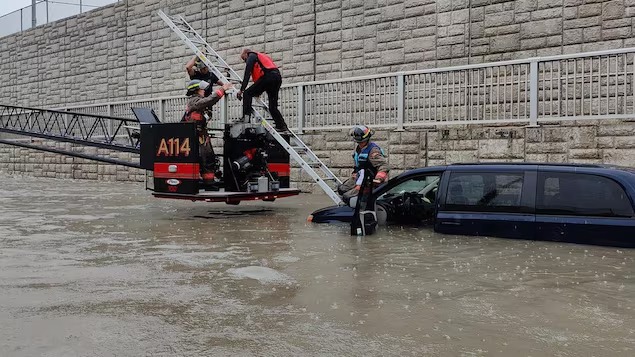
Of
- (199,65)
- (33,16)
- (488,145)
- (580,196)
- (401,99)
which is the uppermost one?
(33,16)

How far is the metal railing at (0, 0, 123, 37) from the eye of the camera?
90.6 feet

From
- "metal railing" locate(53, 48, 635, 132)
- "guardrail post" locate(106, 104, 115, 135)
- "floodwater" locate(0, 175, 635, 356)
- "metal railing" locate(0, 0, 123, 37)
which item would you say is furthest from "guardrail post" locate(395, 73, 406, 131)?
"metal railing" locate(0, 0, 123, 37)

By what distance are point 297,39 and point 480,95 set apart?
25.7ft

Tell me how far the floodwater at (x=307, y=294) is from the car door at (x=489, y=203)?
20cm

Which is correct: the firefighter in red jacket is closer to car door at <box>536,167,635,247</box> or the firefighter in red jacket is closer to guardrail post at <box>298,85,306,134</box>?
guardrail post at <box>298,85,306,134</box>

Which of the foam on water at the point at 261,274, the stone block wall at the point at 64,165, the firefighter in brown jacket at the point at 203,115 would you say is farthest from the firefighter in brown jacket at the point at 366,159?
the stone block wall at the point at 64,165

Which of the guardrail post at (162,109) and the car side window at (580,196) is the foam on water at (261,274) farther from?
the guardrail post at (162,109)

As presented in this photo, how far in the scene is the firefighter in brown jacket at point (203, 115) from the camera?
11320 mm

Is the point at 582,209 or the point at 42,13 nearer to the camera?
the point at 582,209

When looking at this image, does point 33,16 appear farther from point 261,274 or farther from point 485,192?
point 261,274

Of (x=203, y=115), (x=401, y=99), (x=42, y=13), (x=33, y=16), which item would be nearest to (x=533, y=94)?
(x=401, y=99)

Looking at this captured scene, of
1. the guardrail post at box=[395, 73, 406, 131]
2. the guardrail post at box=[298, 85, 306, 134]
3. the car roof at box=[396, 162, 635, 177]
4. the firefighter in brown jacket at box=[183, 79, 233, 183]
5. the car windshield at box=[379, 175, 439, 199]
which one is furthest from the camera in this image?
the guardrail post at box=[298, 85, 306, 134]

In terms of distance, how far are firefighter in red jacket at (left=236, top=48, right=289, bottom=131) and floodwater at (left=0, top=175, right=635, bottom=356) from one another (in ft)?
11.3

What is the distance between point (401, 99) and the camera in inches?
562
